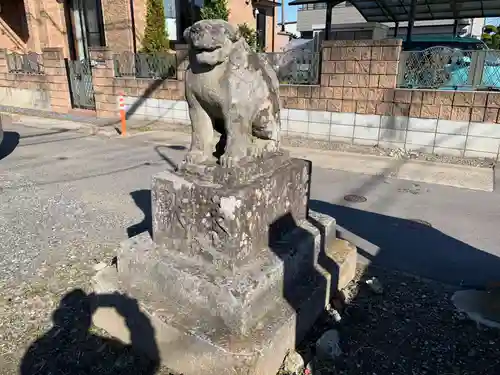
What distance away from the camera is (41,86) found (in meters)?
12.5

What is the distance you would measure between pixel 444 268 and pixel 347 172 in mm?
2934

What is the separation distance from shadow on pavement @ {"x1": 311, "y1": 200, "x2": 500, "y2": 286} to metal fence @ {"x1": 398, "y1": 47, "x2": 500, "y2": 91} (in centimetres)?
349

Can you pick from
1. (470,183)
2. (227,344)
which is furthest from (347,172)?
(227,344)

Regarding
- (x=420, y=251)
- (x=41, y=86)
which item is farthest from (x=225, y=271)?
(x=41, y=86)

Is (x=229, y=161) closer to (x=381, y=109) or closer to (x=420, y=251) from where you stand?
(x=420, y=251)

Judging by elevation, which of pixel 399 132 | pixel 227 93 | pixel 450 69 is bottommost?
pixel 399 132

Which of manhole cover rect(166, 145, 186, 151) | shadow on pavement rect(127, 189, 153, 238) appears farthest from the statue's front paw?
manhole cover rect(166, 145, 186, 151)

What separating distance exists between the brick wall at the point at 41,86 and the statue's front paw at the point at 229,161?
37.1ft

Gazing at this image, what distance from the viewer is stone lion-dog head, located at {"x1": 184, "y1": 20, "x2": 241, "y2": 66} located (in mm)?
2156

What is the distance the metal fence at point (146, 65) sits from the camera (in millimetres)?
9492

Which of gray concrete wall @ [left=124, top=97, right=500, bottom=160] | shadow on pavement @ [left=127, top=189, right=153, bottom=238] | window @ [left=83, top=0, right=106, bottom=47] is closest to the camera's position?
shadow on pavement @ [left=127, top=189, right=153, bottom=238]

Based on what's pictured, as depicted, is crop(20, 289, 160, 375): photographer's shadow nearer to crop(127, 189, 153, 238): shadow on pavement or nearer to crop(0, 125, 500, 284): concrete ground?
crop(0, 125, 500, 284): concrete ground

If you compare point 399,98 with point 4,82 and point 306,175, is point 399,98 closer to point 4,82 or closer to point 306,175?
point 306,175

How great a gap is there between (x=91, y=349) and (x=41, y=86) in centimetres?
1223
